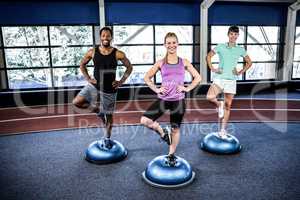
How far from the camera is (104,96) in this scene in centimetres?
397

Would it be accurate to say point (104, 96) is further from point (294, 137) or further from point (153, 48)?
point (153, 48)

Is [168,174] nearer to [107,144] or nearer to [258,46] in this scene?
[107,144]

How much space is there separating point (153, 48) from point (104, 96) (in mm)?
4595

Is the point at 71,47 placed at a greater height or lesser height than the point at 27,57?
greater

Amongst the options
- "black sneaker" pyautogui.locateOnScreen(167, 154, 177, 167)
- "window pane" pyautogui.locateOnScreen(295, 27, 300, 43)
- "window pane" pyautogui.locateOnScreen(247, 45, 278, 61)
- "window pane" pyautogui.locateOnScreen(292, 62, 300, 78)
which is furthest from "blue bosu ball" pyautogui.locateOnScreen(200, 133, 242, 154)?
"window pane" pyautogui.locateOnScreen(295, 27, 300, 43)

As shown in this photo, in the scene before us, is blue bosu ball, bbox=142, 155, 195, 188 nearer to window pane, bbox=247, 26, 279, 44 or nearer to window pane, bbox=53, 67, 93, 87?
window pane, bbox=53, 67, 93, 87

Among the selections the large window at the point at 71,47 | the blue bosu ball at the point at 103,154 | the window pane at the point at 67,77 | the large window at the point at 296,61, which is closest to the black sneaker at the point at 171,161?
the blue bosu ball at the point at 103,154

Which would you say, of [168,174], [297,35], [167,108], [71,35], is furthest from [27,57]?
[297,35]

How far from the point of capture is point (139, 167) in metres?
3.82

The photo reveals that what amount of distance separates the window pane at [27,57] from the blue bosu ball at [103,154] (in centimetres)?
455

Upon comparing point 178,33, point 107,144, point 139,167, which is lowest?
point 139,167

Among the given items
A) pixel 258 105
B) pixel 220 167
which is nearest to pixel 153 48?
pixel 258 105

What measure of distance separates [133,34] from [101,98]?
14.7 ft

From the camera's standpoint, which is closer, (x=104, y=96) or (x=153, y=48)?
(x=104, y=96)
